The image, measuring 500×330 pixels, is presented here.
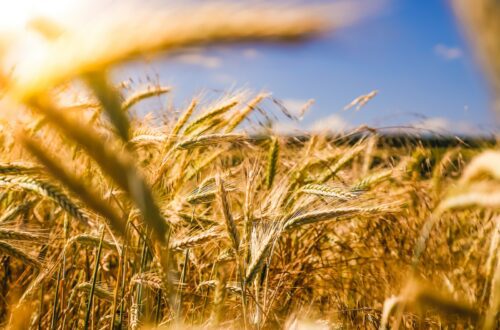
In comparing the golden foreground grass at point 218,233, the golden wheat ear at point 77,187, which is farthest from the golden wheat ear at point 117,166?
the golden wheat ear at point 77,187

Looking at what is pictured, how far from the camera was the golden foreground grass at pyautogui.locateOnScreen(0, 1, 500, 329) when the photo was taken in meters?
0.88

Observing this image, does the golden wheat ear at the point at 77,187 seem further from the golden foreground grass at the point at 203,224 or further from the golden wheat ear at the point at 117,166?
the golden wheat ear at the point at 117,166

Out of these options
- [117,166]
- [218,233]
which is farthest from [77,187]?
[218,233]

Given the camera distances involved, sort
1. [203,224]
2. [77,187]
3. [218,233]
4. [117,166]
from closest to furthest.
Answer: [117,166], [77,187], [218,233], [203,224]

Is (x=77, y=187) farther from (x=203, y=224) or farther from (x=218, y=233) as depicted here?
(x=203, y=224)

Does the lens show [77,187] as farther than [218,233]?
No

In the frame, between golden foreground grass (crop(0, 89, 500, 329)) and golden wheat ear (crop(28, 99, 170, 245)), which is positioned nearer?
golden wheat ear (crop(28, 99, 170, 245))

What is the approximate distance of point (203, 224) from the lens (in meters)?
2.10

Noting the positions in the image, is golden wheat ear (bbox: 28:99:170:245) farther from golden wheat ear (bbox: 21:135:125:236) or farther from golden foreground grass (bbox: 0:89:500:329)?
golden wheat ear (bbox: 21:135:125:236)

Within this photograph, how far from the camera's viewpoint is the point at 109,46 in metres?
0.84

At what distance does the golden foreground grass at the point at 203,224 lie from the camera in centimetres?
88

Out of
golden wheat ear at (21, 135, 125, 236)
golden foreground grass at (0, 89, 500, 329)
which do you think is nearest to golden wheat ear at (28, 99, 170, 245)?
golden foreground grass at (0, 89, 500, 329)

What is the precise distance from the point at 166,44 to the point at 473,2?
474 mm

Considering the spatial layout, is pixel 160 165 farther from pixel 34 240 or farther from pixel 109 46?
pixel 109 46
